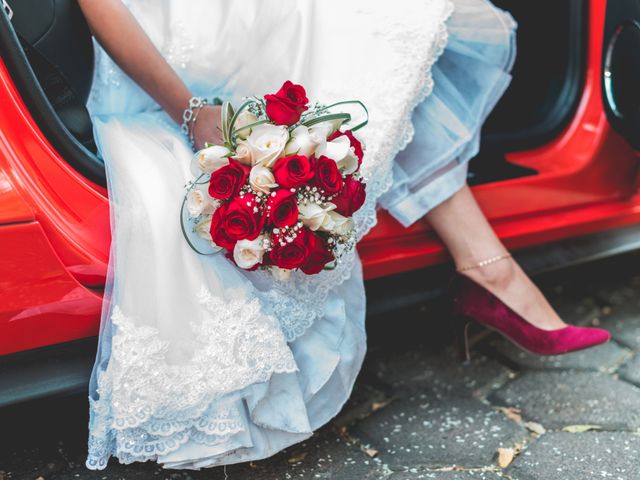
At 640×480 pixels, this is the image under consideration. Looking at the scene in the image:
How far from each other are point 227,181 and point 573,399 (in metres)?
0.91

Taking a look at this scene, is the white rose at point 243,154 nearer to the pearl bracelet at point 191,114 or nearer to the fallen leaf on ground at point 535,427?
the pearl bracelet at point 191,114

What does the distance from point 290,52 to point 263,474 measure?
2.50 feet

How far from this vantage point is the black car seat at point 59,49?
3.82 ft

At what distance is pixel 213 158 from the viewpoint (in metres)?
1.10

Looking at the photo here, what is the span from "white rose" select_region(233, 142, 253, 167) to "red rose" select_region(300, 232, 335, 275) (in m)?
0.14

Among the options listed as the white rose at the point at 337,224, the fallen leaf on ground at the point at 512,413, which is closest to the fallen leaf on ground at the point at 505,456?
the fallen leaf on ground at the point at 512,413

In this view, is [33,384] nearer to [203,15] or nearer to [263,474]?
[263,474]

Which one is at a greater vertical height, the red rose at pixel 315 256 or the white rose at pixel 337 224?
the white rose at pixel 337 224

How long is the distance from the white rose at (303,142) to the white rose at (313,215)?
0.08 meters

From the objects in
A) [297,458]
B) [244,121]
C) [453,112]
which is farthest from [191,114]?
[297,458]

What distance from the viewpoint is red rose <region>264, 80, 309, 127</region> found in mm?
1092

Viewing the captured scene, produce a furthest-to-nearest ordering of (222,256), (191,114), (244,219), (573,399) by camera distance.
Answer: (573,399) < (191,114) < (222,256) < (244,219)

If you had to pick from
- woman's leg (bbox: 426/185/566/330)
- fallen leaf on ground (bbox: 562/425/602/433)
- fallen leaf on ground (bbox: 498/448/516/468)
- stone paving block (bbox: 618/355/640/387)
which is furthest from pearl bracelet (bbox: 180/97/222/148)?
stone paving block (bbox: 618/355/640/387)

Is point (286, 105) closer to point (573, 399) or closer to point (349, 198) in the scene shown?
point (349, 198)
